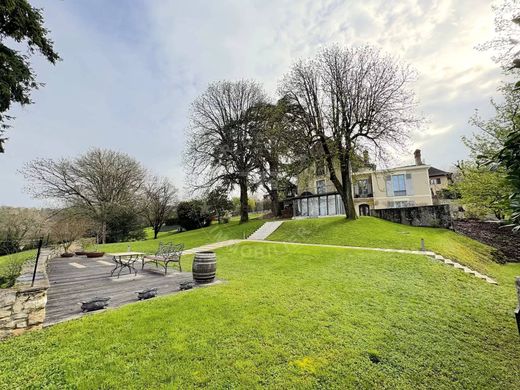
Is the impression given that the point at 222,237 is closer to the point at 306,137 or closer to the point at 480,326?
the point at 306,137

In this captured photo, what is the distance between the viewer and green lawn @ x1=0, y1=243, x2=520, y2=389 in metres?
2.97

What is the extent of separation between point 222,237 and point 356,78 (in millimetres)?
16757

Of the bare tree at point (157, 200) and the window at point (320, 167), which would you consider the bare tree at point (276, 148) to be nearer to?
the window at point (320, 167)

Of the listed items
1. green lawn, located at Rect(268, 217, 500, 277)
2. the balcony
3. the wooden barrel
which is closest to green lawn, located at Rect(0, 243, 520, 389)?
the wooden barrel

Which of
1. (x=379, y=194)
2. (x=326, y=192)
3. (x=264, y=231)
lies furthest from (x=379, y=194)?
(x=264, y=231)

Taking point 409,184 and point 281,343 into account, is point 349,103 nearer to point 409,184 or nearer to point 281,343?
point 409,184

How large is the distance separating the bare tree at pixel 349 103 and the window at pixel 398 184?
510 inches

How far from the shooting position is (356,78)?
1678 cm

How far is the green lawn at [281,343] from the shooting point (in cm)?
297

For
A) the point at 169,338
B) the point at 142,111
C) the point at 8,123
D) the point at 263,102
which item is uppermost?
the point at 263,102

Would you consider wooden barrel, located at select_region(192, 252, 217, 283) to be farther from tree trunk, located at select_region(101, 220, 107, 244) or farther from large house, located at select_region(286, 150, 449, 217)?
tree trunk, located at select_region(101, 220, 107, 244)

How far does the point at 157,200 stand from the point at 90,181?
6.99 meters

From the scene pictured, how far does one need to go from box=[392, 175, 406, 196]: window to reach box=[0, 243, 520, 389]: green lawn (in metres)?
23.4

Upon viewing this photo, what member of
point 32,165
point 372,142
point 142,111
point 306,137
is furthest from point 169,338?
point 32,165
